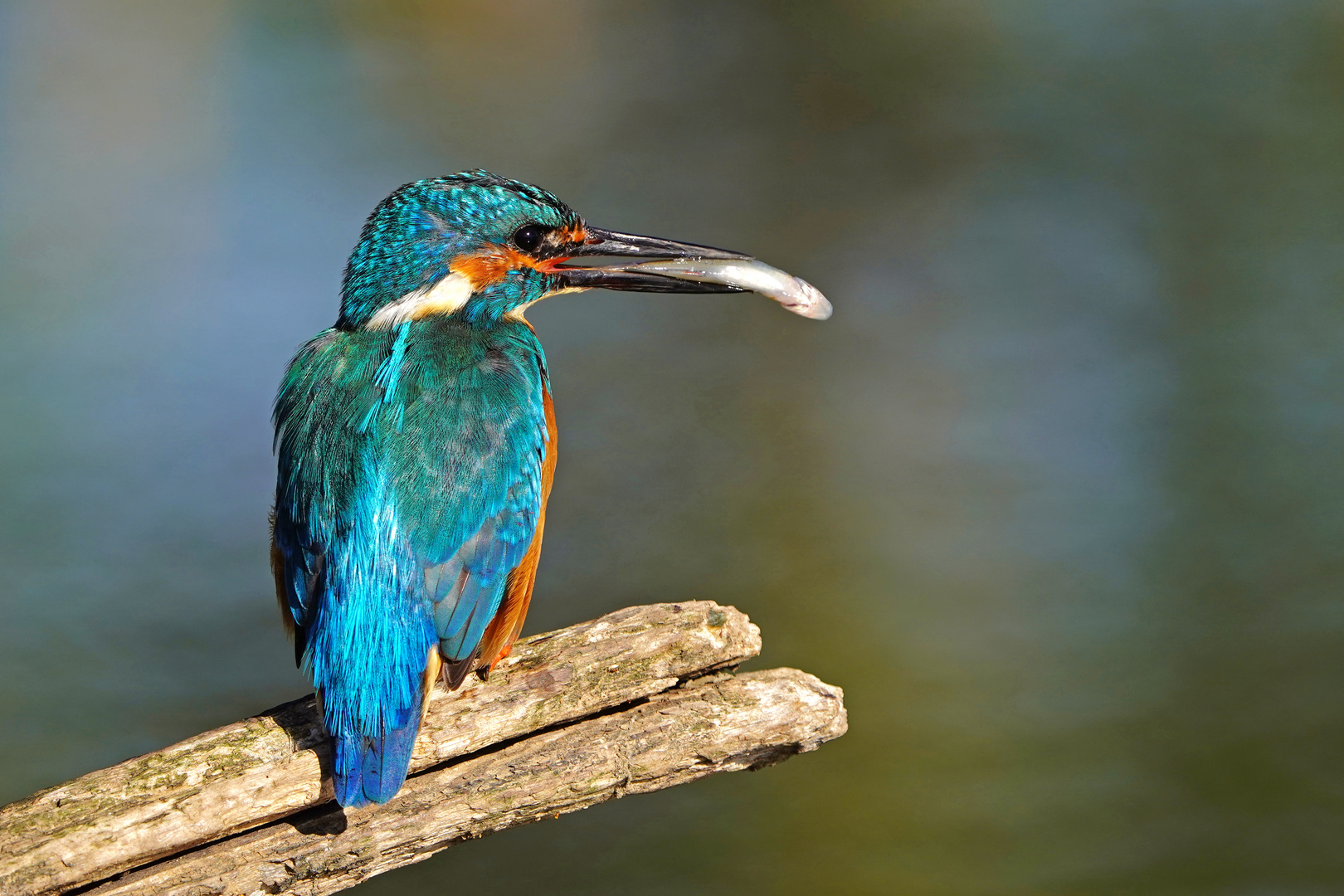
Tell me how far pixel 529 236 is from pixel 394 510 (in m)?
0.54

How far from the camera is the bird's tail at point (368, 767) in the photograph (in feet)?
4.09

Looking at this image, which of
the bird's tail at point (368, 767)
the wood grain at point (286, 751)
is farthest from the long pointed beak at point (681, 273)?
the bird's tail at point (368, 767)

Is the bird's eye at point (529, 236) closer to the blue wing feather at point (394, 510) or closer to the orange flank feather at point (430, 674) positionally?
the blue wing feather at point (394, 510)

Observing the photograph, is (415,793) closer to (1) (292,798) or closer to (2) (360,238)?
(1) (292,798)

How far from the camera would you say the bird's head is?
5.22 feet

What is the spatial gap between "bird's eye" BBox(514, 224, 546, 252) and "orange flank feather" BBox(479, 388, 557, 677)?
9.6 inches

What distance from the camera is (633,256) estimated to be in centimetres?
175

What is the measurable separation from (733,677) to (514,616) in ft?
1.15

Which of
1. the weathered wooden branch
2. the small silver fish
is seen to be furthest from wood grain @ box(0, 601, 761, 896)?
the small silver fish

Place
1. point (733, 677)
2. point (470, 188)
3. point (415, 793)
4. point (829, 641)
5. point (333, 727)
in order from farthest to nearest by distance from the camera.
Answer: point (829, 641) < point (470, 188) < point (733, 677) < point (415, 793) < point (333, 727)

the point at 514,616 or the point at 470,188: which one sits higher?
the point at 470,188

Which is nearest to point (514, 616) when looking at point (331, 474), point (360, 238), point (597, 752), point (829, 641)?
point (597, 752)

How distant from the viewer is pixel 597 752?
4.65 feet

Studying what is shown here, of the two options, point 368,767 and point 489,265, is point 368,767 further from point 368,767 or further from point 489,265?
point 489,265
